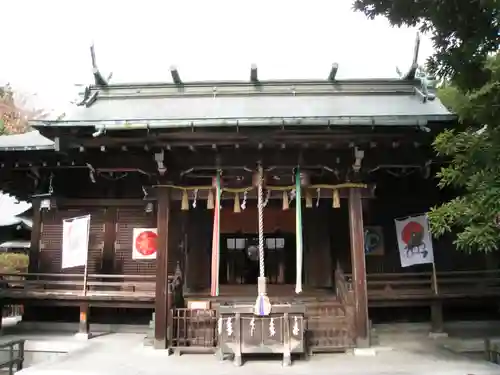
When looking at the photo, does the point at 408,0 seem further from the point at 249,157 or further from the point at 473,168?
the point at 249,157

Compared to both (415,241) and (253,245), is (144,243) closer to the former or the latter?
(253,245)

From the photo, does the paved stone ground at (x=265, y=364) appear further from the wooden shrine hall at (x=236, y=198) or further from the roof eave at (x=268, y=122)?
the roof eave at (x=268, y=122)

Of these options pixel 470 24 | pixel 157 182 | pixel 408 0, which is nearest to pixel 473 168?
pixel 470 24

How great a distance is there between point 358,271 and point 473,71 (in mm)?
4614

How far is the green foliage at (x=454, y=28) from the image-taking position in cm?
513

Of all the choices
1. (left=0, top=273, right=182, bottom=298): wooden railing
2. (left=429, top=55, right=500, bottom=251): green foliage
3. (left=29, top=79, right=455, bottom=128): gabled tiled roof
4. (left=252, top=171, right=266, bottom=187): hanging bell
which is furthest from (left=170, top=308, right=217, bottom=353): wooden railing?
(left=429, top=55, right=500, bottom=251): green foliage

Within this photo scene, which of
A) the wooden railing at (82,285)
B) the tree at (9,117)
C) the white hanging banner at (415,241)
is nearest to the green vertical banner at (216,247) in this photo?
the wooden railing at (82,285)

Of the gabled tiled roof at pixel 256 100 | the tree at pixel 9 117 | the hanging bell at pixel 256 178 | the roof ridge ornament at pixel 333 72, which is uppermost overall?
the tree at pixel 9 117

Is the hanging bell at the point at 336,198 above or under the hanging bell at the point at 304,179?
under

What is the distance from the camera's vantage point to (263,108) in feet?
38.0

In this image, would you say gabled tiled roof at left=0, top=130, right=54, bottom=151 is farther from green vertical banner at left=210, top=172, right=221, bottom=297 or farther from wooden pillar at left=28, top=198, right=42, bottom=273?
green vertical banner at left=210, top=172, right=221, bottom=297

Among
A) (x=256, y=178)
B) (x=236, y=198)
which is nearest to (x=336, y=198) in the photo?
(x=256, y=178)

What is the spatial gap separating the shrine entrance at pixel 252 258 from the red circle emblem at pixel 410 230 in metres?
3.08

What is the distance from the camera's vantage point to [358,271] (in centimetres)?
891
